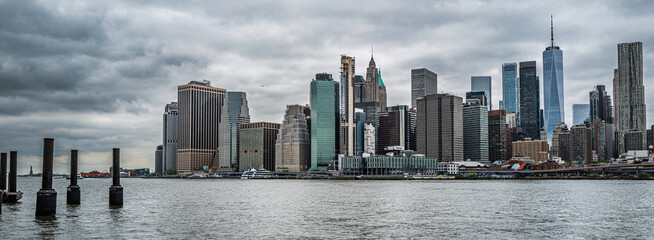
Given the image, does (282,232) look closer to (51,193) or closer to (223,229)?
(223,229)

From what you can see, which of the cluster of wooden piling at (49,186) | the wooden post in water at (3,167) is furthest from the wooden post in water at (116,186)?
the wooden post in water at (3,167)

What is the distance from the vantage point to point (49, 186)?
73.1 m

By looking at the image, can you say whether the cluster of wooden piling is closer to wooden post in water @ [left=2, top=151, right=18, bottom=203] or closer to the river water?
wooden post in water @ [left=2, top=151, right=18, bottom=203]

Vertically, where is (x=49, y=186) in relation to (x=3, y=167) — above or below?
below

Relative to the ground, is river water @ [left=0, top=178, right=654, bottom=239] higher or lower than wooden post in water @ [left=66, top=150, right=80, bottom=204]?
lower

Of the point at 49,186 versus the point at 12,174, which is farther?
the point at 12,174

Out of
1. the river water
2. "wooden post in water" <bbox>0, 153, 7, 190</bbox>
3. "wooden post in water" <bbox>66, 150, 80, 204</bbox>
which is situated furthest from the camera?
"wooden post in water" <bbox>0, 153, 7, 190</bbox>

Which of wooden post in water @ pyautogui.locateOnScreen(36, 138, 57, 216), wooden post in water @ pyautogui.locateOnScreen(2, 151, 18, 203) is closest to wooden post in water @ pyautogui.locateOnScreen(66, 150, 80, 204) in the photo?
wooden post in water @ pyautogui.locateOnScreen(2, 151, 18, 203)

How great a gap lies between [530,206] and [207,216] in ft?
169

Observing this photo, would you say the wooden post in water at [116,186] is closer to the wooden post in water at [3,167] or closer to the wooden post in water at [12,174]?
the wooden post in water at [12,174]

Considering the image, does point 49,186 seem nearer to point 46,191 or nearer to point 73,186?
point 46,191

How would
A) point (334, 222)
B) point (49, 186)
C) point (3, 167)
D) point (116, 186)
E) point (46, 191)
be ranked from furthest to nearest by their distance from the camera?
1. point (3, 167)
2. point (116, 186)
3. point (49, 186)
4. point (46, 191)
5. point (334, 222)

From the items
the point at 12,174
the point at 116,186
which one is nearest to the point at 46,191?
the point at 116,186

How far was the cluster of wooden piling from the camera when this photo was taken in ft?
239
